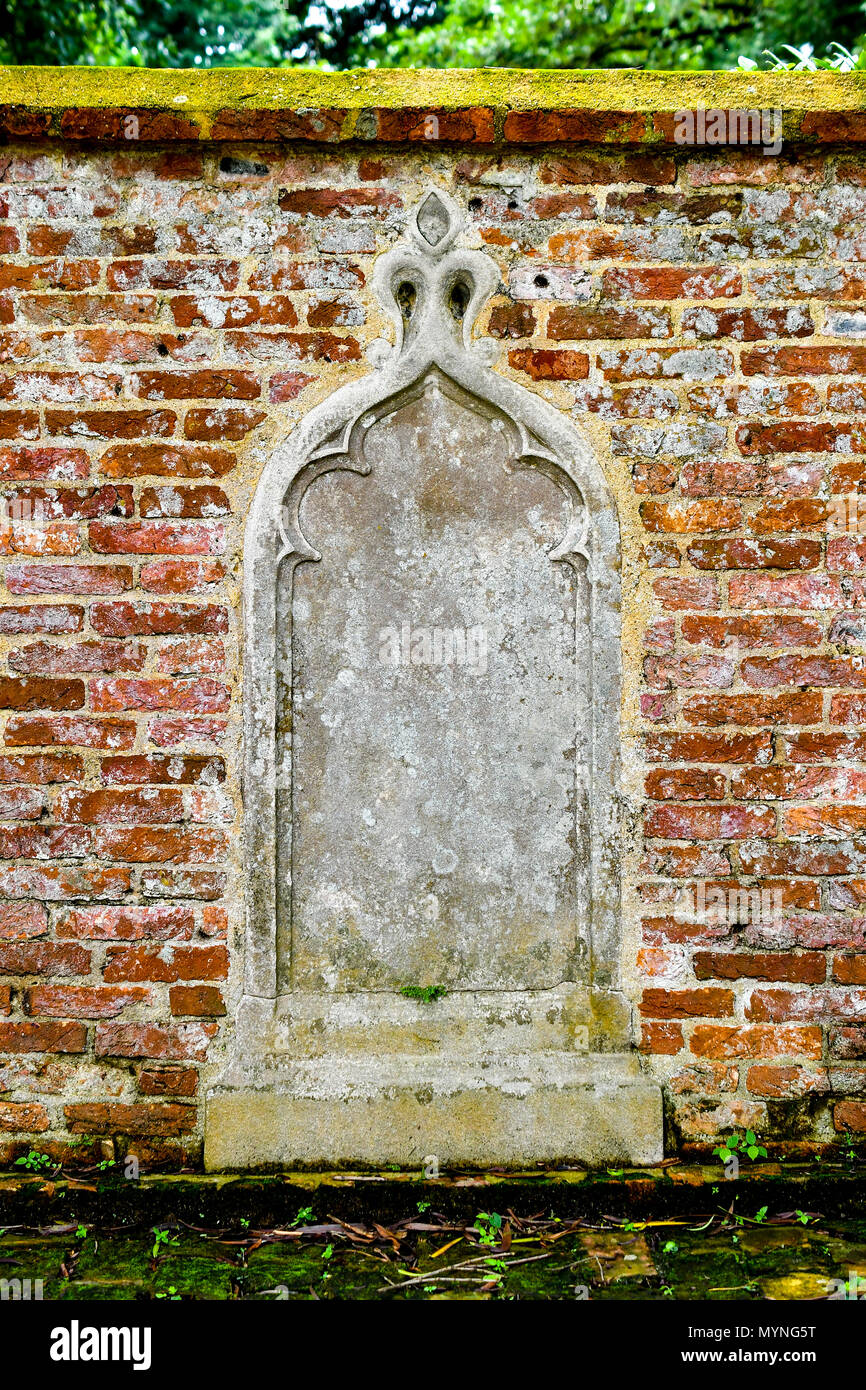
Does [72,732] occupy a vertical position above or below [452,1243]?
above

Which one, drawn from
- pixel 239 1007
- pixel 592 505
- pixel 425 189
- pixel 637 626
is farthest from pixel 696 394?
pixel 239 1007

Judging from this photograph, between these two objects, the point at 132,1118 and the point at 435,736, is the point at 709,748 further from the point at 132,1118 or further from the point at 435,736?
the point at 132,1118

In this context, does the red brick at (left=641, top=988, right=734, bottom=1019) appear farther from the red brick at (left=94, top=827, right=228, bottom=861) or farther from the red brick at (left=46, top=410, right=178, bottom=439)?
the red brick at (left=46, top=410, right=178, bottom=439)

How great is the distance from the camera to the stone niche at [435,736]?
2.46 metres

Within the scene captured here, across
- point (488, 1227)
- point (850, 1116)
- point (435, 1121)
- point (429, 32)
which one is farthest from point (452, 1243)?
point (429, 32)

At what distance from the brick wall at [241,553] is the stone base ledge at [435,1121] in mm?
132

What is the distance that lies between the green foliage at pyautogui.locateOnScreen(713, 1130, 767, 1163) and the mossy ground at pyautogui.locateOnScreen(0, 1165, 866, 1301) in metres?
0.07

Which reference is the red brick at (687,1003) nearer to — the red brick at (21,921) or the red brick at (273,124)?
the red brick at (21,921)

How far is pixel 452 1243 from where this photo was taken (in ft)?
7.48

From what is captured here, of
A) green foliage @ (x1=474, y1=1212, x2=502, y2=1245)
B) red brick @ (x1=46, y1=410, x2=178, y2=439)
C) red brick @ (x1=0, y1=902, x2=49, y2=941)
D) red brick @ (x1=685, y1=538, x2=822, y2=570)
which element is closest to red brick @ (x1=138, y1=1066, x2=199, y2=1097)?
red brick @ (x1=0, y1=902, x2=49, y2=941)

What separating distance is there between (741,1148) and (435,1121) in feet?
2.70

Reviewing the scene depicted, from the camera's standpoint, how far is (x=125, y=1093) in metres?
2.47

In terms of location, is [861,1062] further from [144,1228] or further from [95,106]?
[95,106]

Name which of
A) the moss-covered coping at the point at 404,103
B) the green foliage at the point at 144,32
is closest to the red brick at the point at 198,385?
the moss-covered coping at the point at 404,103
